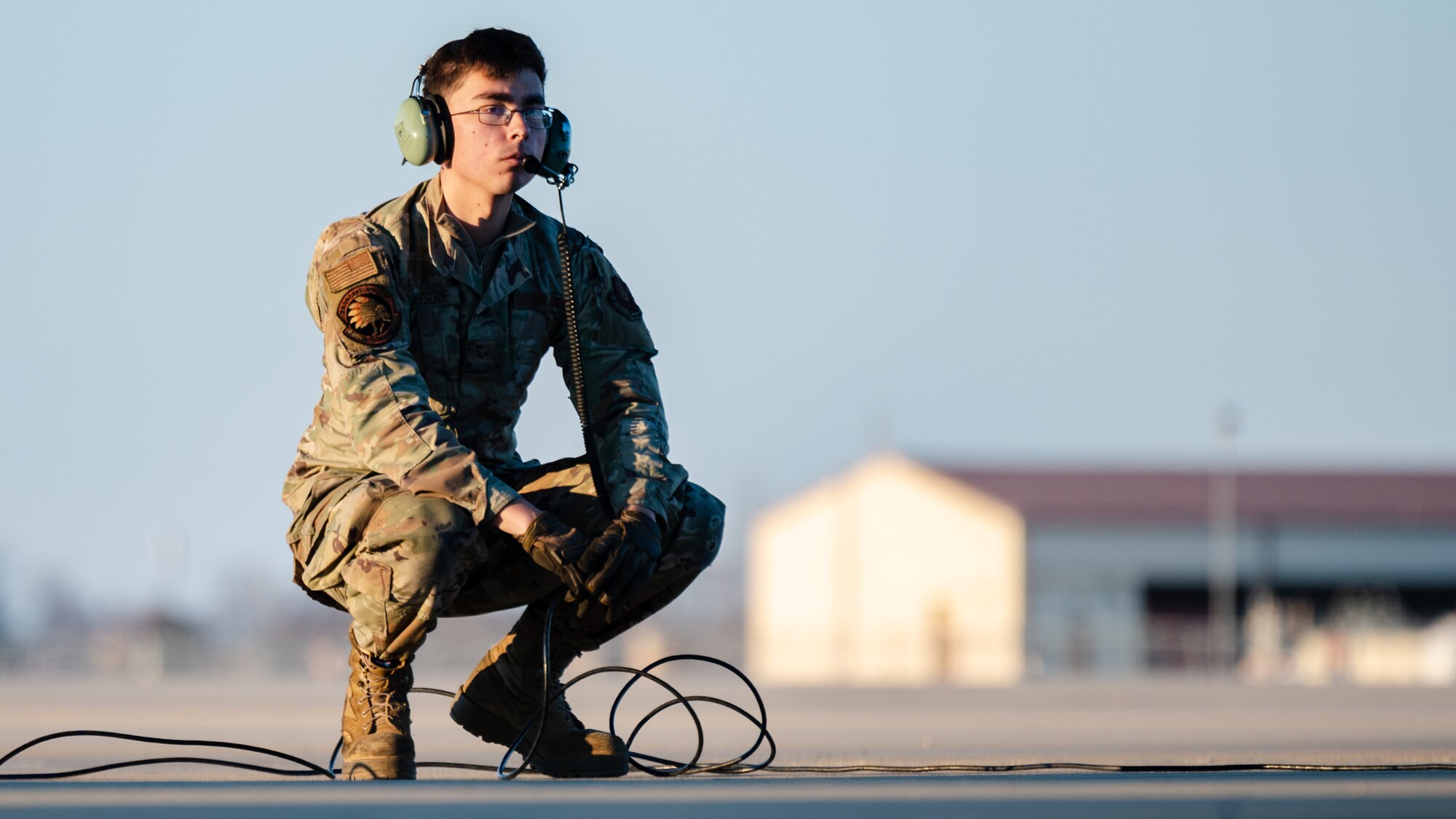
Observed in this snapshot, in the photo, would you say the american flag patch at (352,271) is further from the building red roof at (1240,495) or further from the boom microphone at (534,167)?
the building red roof at (1240,495)

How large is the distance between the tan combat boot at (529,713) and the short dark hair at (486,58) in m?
1.27

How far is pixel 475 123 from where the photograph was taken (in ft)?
14.9

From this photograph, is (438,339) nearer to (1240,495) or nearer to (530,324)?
(530,324)

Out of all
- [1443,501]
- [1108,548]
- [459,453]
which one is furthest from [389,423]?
[1443,501]

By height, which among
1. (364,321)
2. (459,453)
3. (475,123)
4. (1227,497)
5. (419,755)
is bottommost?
A: (419,755)

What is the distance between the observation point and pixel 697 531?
14.6ft

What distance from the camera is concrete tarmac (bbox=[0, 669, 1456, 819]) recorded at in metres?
3.08

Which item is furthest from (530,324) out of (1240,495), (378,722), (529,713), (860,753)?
(1240,495)

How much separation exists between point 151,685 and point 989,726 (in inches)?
502

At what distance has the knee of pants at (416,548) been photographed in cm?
405

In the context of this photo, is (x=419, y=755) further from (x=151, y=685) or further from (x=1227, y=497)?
(x=1227, y=497)

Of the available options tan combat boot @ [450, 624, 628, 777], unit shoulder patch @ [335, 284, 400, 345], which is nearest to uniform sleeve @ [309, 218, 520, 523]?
unit shoulder patch @ [335, 284, 400, 345]

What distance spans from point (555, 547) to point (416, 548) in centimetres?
29

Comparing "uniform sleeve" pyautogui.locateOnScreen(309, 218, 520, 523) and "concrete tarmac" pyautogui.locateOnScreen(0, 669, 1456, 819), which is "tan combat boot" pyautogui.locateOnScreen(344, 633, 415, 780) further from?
"uniform sleeve" pyautogui.locateOnScreen(309, 218, 520, 523)
